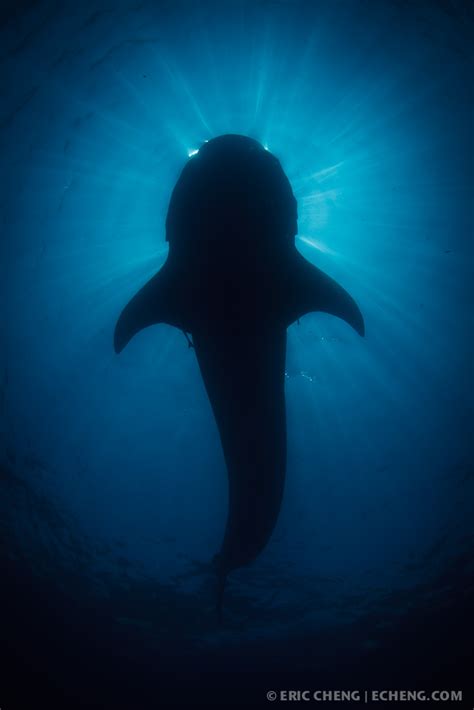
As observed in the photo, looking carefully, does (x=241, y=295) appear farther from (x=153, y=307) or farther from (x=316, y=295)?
(x=153, y=307)

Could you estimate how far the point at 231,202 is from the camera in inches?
158

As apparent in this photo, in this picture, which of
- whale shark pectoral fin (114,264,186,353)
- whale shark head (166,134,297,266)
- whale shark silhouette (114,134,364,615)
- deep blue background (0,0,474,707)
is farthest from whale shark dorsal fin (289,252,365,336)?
deep blue background (0,0,474,707)

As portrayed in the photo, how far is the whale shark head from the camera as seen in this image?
13.1 ft

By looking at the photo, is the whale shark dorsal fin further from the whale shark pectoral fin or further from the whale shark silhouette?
the whale shark pectoral fin

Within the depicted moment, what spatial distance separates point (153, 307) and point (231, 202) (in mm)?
1445

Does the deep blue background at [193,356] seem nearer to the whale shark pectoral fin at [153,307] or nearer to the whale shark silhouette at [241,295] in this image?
the whale shark silhouette at [241,295]

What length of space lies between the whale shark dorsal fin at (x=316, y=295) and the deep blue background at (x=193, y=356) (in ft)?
10.5

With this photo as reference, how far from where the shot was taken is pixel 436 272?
7.93 m

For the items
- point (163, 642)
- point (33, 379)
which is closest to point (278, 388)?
point (33, 379)

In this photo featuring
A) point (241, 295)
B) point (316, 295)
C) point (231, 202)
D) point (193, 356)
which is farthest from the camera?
point (193, 356)

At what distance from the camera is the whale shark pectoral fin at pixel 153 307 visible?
452 cm

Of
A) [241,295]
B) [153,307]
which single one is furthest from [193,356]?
[241,295]

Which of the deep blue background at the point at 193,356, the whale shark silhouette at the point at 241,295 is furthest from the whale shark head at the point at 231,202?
the deep blue background at the point at 193,356

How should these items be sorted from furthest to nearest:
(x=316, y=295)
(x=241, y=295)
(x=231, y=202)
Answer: (x=316, y=295), (x=241, y=295), (x=231, y=202)
